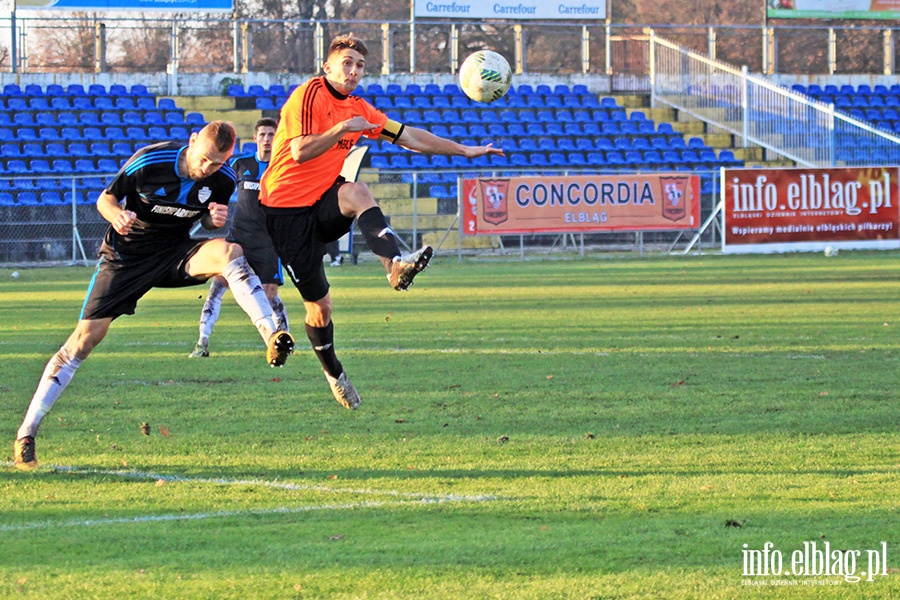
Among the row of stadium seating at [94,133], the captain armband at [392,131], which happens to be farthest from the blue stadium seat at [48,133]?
the captain armband at [392,131]

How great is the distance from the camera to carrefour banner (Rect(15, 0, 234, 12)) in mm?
31859

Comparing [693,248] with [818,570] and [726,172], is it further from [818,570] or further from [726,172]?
[818,570]

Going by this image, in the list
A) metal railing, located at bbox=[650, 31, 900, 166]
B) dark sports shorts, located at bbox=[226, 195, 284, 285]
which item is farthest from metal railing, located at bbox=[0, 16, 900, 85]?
dark sports shorts, located at bbox=[226, 195, 284, 285]

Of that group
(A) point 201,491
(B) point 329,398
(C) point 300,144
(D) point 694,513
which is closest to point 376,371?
(B) point 329,398

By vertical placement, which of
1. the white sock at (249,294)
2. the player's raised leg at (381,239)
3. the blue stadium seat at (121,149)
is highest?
the blue stadium seat at (121,149)

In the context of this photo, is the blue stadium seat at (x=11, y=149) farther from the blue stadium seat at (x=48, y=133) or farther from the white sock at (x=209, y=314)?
the white sock at (x=209, y=314)

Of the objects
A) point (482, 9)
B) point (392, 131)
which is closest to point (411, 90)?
point (482, 9)

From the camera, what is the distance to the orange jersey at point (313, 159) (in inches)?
296

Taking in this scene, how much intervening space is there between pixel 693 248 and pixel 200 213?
2207cm

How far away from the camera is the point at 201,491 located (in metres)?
5.86

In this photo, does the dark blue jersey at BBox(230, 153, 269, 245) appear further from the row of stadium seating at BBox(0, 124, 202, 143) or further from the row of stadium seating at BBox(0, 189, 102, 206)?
the row of stadium seating at BBox(0, 124, 202, 143)

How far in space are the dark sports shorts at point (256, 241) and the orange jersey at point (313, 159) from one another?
2491 mm

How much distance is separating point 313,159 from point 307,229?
1.43ft

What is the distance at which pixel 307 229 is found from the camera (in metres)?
7.74
